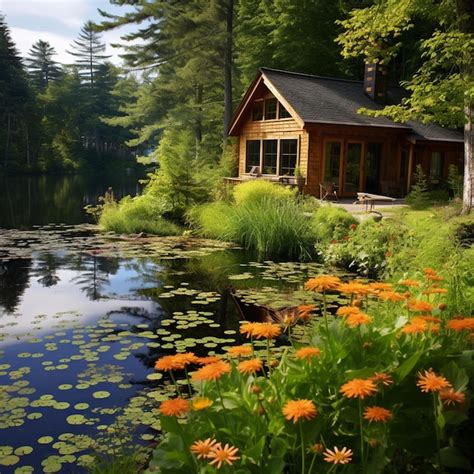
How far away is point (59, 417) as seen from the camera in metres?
3.99

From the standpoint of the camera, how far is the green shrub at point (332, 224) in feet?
34.3

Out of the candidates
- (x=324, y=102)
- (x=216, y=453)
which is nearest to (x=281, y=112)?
(x=324, y=102)

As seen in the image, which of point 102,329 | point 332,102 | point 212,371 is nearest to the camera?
point 212,371

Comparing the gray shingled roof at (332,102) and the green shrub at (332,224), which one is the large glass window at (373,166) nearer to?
the gray shingled roof at (332,102)

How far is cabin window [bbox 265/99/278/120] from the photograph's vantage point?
1925 centimetres

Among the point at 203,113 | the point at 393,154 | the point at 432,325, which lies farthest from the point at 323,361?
the point at 203,113

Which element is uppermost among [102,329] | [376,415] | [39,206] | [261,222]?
[376,415]

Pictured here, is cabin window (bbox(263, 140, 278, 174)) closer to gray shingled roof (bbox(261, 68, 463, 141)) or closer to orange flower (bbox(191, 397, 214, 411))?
gray shingled roof (bbox(261, 68, 463, 141))

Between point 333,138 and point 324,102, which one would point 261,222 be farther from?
point 324,102

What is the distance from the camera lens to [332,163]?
1798cm

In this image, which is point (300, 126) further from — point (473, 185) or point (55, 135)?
point (55, 135)

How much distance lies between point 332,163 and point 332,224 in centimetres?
765

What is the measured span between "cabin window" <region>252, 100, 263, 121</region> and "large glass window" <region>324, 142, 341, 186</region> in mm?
3559

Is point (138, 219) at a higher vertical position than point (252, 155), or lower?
lower
